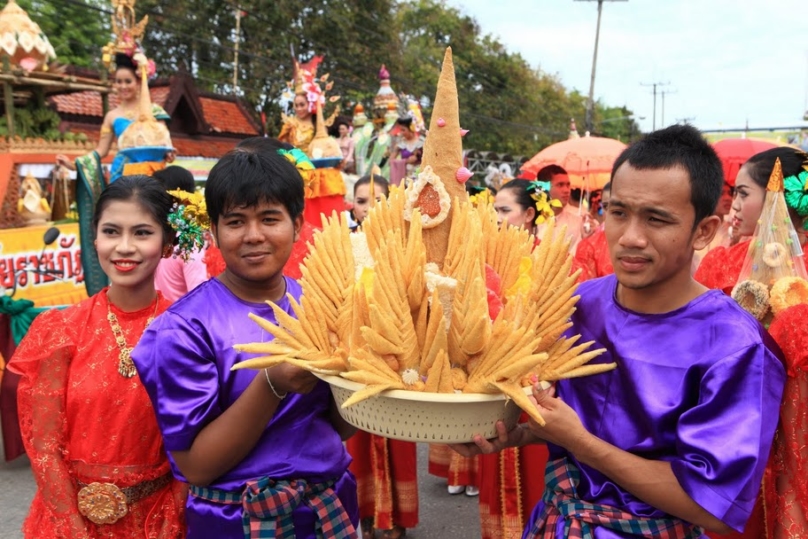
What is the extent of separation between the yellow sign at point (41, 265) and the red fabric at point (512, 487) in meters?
3.74

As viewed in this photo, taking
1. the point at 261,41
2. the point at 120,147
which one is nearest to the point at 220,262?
the point at 120,147

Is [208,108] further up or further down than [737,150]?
further up

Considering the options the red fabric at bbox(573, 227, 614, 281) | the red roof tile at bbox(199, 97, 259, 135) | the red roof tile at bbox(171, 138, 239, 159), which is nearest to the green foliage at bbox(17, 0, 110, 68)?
the red roof tile at bbox(199, 97, 259, 135)

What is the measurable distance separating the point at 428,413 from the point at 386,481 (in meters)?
2.33

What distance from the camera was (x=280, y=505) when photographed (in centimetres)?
165

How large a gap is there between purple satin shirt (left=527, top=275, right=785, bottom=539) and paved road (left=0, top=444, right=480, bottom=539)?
7.58 ft

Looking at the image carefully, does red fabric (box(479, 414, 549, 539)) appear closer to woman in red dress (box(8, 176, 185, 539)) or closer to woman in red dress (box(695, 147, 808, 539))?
woman in red dress (box(695, 147, 808, 539))

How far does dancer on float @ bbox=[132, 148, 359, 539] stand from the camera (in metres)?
1.58

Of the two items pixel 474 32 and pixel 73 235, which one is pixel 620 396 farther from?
pixel 474 32

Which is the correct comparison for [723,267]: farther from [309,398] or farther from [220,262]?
[220,262]

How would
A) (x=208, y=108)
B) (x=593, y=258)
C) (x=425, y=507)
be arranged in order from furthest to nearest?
(x=208, y=108) → (x=425, y=507) → (x=593, y=258)

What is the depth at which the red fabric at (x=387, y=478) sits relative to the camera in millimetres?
3527

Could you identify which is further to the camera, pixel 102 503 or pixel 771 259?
pixel 771 259

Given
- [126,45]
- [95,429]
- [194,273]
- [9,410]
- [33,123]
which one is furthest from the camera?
[33,123]
